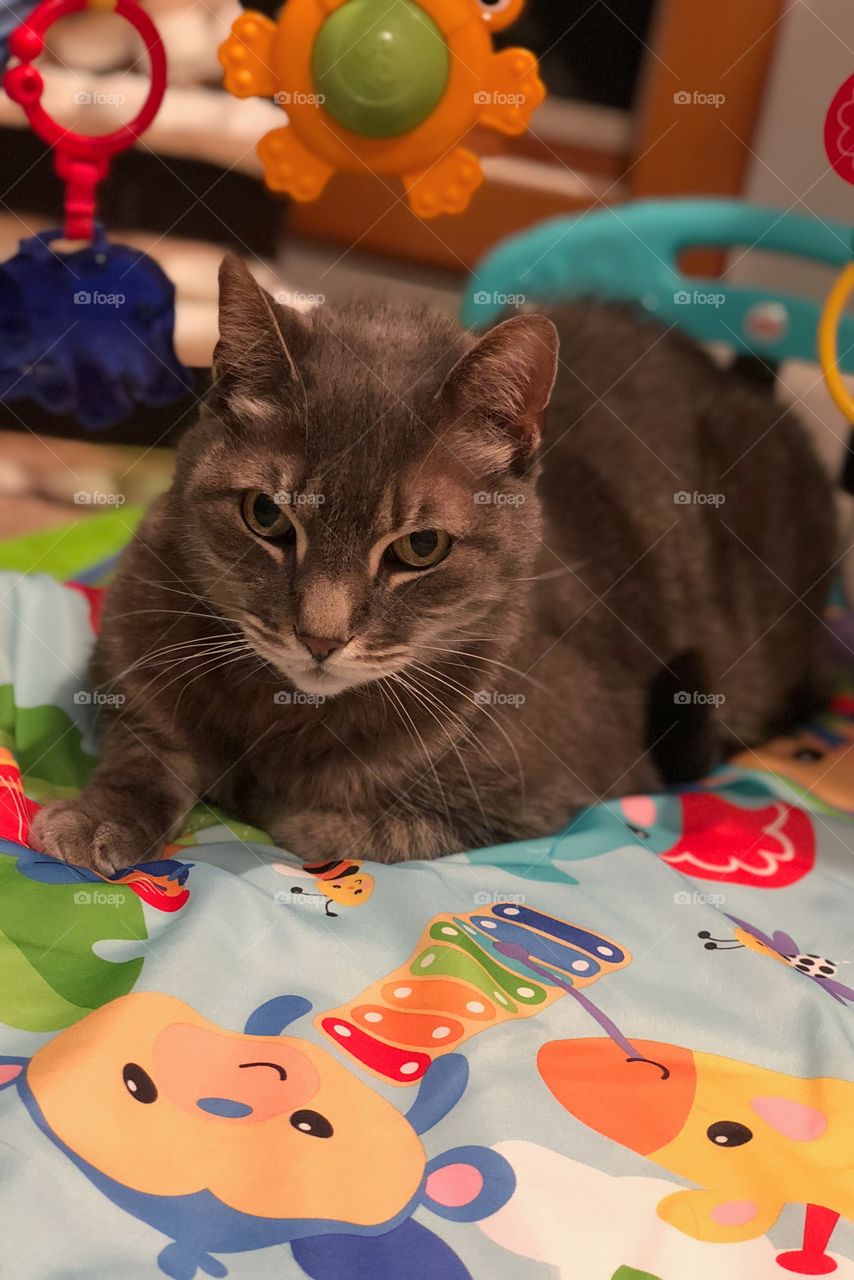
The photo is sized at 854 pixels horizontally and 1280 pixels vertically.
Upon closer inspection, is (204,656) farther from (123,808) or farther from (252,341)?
(252,341)

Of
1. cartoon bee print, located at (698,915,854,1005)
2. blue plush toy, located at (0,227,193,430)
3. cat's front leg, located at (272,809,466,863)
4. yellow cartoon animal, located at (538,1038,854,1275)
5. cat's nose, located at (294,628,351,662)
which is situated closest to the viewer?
yellow cartoon animal, located at (538,1038,854,1275)

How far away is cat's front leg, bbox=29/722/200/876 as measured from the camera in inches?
52.1

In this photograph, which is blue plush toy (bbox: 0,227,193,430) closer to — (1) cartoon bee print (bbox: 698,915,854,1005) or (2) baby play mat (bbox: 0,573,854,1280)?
(2) baby play mat (bbox: 0,573,854,1280)

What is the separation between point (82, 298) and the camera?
6.25 ft

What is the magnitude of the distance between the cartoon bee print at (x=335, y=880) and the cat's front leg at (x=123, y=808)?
17 centimetres

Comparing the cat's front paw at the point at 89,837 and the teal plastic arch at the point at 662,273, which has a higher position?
the teal plastic arch at the point at 662,273

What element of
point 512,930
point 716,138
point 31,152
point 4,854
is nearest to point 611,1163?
point 512,930

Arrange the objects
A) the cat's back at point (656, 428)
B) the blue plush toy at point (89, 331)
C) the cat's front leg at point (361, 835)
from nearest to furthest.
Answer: the cat's front leg at point (361, 835) → the blue plush toy at point (89, 331) → the cat's back at point (656, 428)

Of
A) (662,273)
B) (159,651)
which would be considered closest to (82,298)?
(159,651)

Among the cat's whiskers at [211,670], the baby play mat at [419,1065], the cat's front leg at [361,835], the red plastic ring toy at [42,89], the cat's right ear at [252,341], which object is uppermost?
the red plastic ring toy at [42,89]

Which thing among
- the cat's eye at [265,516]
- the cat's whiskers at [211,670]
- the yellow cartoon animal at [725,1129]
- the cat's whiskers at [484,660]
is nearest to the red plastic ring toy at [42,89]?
the cat's eye at [265,516]

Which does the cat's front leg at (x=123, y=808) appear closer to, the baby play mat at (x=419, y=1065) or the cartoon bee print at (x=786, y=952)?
the baby play mat at (x=419, y=1065)

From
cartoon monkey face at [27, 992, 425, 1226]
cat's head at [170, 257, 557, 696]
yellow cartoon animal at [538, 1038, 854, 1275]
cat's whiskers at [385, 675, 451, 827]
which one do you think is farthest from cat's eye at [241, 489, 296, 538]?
yellow cartoon animal at [538, 1038, 854, 1275]

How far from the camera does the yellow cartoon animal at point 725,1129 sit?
3.31 feet
